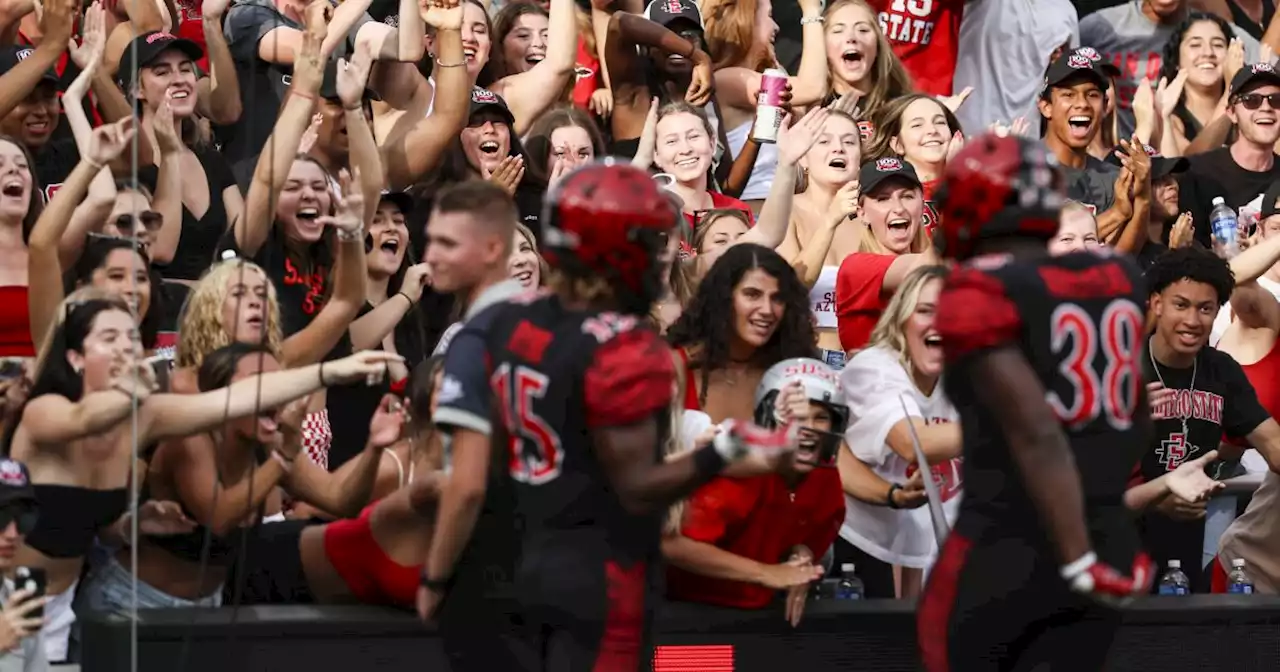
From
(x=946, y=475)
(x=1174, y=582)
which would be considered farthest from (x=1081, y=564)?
(x=1174, y=582)

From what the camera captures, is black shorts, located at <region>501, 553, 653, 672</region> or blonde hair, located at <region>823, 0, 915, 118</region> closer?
black shorts, located at <region>501, 553, 653, 672</region>

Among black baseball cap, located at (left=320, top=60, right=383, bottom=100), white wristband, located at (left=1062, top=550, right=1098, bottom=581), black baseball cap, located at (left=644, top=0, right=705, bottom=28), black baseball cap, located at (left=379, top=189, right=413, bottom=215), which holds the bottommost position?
white wristband, located at (left=1062, top=550, right=1098, bottom=581)

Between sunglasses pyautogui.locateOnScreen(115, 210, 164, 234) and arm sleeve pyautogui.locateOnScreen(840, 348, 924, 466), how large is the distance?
2.42 m

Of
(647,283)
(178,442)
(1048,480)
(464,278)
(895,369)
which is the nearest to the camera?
(1048,480)

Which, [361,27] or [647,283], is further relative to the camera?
[361,27]

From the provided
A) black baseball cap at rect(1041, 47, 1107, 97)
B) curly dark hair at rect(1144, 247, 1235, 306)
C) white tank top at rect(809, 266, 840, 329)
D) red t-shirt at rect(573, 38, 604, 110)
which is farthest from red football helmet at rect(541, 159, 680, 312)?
black baseball cap at rect(1041, 47, 1107, 97)

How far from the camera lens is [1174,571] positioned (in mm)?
8234

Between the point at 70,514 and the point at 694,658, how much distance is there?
1988 millimetres

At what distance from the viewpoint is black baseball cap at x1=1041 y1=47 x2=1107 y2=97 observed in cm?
1073

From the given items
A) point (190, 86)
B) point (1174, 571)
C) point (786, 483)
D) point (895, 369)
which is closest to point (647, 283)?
point (786, 483)

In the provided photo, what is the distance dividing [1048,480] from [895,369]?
260cm

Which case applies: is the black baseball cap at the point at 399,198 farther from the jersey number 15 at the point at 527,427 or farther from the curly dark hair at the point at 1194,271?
the jersey number 15 at the point at 527,427

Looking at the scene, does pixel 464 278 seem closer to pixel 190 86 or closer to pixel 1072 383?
pixel 1072 383

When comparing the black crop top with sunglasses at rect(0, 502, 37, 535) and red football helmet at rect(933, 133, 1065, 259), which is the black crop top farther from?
red football helmet at rect(933, 133, 1065, 259)
